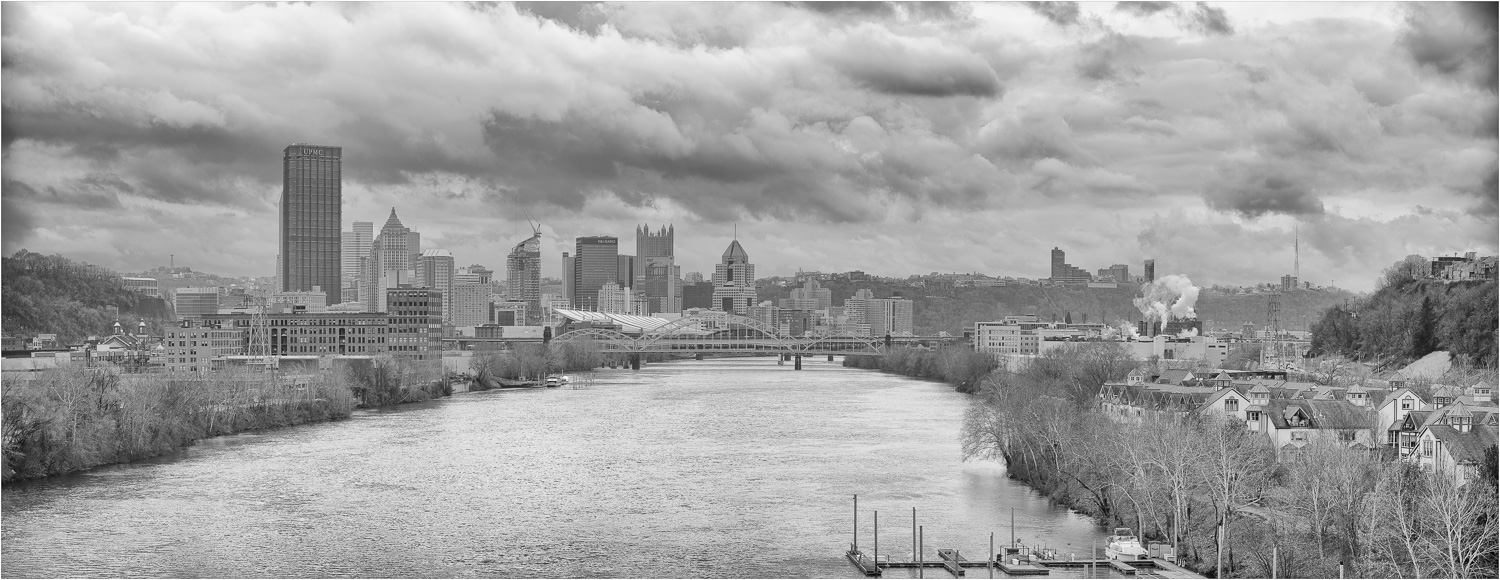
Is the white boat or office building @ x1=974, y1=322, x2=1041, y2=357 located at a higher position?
office building @ x1=974, y1=322, x2=1041, y2=357

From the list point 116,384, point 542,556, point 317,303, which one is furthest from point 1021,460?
point 317,303

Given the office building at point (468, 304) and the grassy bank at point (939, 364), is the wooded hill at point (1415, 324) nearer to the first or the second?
the grassy bank at point (939, 364)

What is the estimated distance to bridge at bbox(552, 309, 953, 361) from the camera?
42.3 metres

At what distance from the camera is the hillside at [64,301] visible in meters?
35.2

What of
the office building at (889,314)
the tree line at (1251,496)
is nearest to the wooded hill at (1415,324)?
the tree line at (1251,496)

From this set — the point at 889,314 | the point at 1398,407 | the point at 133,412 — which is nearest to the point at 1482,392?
the point at 1398,407

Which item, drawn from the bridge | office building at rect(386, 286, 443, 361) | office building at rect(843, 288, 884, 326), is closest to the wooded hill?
the bridge

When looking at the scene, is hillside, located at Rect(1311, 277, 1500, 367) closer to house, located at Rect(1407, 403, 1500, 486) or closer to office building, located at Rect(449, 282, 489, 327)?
house, located at Rect(1407, 403, 1500, 486)

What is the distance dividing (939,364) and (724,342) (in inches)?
549

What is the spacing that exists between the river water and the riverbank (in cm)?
26

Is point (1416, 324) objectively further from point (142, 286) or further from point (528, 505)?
point (142, 286)

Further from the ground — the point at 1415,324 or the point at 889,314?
the point at 889,314

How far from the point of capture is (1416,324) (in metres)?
21.3

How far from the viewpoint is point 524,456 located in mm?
14578
